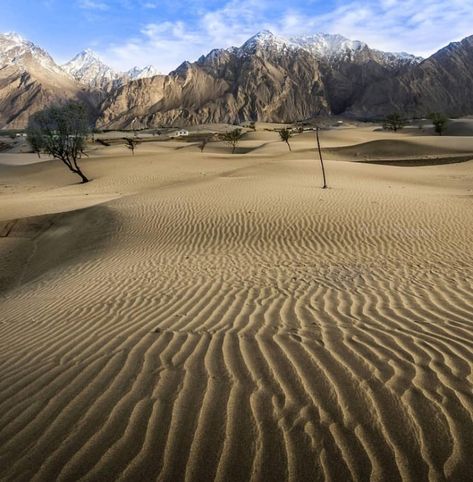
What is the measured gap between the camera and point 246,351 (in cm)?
442

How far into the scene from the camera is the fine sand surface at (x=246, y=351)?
2.78m

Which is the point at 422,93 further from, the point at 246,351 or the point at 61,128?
the point at 246,351

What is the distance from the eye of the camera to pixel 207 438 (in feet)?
9.70

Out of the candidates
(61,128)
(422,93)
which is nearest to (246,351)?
(61,128)

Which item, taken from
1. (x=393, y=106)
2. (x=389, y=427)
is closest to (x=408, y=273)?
(x=389, y=427)

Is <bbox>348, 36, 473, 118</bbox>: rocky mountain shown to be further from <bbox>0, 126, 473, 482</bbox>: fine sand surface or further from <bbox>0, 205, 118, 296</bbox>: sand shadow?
<bbox>0, 126, 473, 482</bbox>: fine sand surface

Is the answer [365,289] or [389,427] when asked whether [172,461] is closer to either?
[389,427]

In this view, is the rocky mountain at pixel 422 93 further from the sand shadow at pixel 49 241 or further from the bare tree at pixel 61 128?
the sand shadow at pixel 49 241

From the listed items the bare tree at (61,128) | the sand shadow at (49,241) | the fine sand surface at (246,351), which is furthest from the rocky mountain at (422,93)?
the fine sand surface at (246,351)

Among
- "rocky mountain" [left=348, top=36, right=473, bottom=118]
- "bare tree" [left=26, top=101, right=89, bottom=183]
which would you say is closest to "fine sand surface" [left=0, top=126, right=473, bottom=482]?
"bare tree" [left=26, top=101, right=89, bottom=183]

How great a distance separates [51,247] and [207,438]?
12.8m

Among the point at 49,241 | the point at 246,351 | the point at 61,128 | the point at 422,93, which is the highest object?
the point at 422,93

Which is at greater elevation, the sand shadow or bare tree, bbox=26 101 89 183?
bare tree, bbox=26 101 89 183

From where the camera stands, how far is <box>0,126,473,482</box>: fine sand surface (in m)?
2.78
